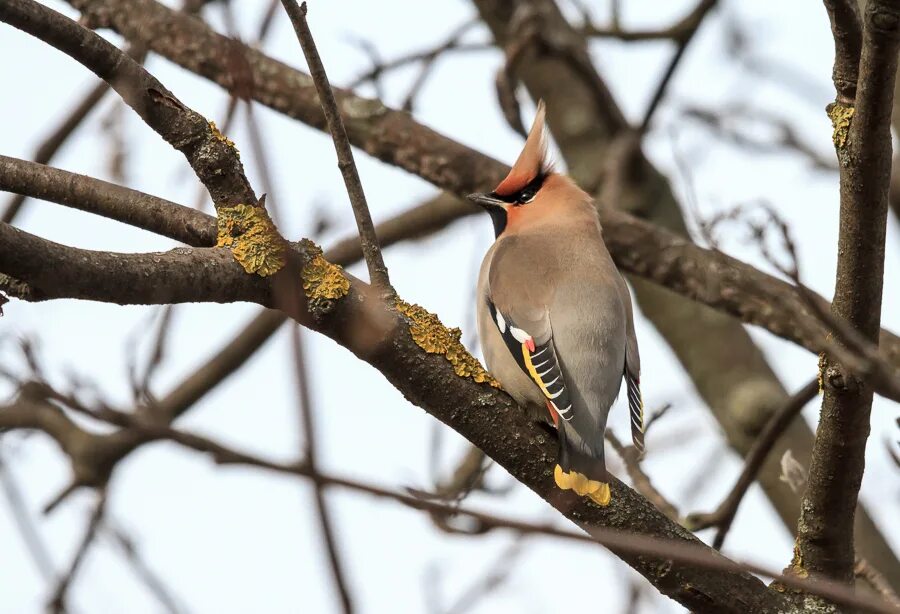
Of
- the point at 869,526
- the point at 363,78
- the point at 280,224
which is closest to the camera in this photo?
the point at 280,224

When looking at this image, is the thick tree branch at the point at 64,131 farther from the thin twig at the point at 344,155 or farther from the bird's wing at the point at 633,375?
the thin twig at the point at 344,155

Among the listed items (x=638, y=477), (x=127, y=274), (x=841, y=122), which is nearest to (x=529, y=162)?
(x=638, y=477)

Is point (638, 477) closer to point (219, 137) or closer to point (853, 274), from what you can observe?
point (853, 274)

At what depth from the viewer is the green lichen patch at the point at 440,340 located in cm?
281

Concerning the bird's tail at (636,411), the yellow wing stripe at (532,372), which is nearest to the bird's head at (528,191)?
the bird's tail at (636,411)

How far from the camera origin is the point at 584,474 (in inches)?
116

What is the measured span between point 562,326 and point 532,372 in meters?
0.30

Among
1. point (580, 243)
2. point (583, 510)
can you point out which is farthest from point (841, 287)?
point (580, 243)

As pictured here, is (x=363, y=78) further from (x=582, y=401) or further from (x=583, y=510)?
(x=583, y=510)

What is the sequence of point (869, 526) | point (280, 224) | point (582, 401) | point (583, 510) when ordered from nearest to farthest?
1. point (280, 224)
2. point (583, 510)
3. point (582, 401)
4. point (869, 526)

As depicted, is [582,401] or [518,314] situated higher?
[518,314]

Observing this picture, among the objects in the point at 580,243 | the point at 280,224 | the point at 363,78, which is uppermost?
the point at 363,78

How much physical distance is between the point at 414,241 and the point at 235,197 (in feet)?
11.0

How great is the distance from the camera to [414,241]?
6102 millimetres
